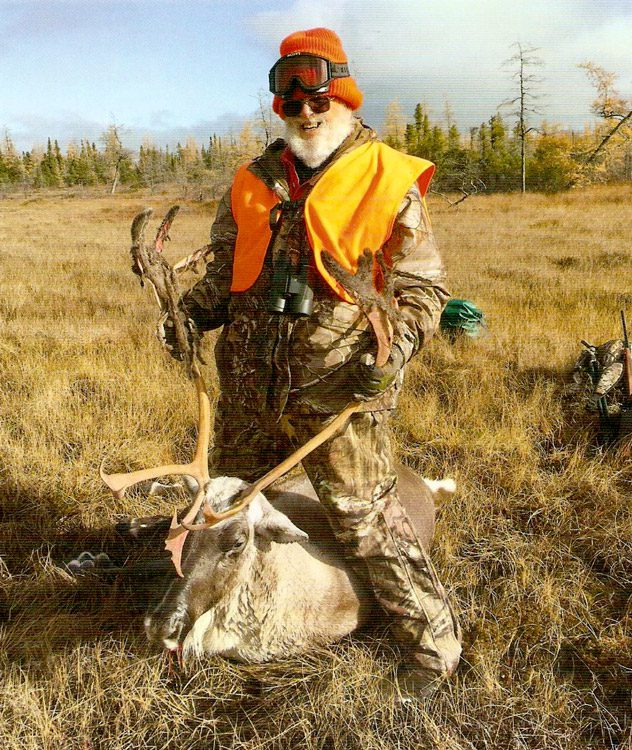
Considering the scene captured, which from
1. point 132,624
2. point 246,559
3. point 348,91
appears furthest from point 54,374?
point 348,91

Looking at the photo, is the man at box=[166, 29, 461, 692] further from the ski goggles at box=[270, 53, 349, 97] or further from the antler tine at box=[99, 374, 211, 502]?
the antler tine at box=[99, 374, 211, 502]

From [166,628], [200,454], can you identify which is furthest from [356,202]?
[166,628]

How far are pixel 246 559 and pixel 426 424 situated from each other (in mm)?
2415

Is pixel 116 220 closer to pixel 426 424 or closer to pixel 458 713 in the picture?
pixel 426 424

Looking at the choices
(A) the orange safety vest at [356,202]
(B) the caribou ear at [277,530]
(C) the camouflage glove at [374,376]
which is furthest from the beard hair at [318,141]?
(B) the caribou ear at [277,530]

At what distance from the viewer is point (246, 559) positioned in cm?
287

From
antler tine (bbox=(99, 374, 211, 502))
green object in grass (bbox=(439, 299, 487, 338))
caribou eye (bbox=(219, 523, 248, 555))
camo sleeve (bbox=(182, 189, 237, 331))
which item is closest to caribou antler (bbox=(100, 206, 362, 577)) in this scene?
antler tine (bbox=(99, 374, 211, 502))

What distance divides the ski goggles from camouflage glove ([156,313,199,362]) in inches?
42.8

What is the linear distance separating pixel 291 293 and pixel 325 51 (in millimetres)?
1043

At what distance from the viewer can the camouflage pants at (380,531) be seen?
289cm

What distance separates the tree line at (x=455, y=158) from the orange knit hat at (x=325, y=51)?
6113 mm

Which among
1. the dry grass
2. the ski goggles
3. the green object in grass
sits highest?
the ski goggles

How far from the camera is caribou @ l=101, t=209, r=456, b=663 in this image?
2484 millimetres

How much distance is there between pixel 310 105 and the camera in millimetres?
2820
